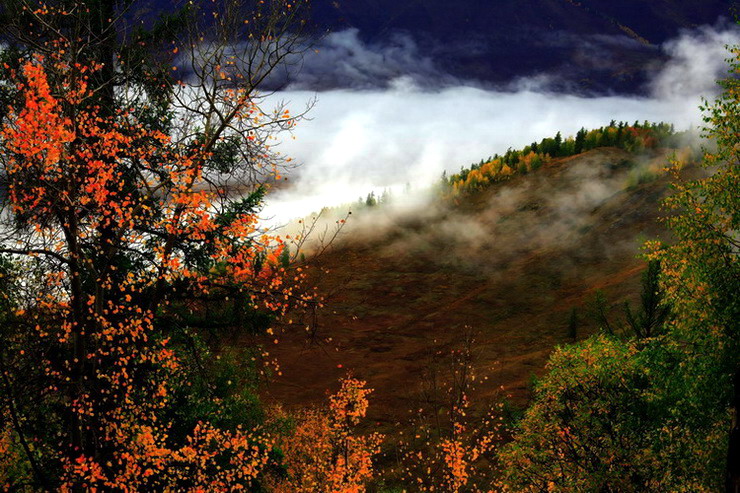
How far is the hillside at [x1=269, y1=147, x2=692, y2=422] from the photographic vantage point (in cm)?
10206

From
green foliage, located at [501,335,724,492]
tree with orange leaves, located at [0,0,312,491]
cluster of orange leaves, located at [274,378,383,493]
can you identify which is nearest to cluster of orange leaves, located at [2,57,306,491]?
tree with orange leaves, located at [0,0,312,491]

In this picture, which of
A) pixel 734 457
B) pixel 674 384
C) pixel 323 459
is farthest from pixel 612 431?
pixel 323 459

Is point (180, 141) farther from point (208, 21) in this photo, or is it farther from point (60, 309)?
point (60, 309)

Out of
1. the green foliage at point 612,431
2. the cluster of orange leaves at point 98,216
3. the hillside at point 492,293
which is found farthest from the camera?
the hillside at point 492,293

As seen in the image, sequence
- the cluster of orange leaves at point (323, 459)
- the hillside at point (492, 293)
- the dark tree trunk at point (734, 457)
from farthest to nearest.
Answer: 1. the hillside at point (492, 293)
2. the cluster of orange leaves at point (323, 459)
3. the dark tree trunk at point (734, 457)

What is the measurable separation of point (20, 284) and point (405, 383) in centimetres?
9332

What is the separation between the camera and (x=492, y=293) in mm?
149375

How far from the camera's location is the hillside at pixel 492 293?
102062 millimetres

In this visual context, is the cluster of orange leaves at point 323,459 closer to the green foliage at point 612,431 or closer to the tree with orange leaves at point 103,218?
the green foliage at point 612,431

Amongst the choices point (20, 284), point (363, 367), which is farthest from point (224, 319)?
point (363, 367)

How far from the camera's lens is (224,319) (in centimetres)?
1838

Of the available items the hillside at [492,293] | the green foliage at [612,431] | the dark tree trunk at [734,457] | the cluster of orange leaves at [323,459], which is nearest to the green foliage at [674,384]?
the green foliage at [612,431]

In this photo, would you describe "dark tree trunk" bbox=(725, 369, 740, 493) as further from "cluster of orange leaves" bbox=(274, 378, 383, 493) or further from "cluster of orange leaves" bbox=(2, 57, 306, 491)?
"cluster of orange leaves" bbox=(274, 378, 383, 493)

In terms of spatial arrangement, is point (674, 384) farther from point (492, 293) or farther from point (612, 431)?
point (492, 293)
